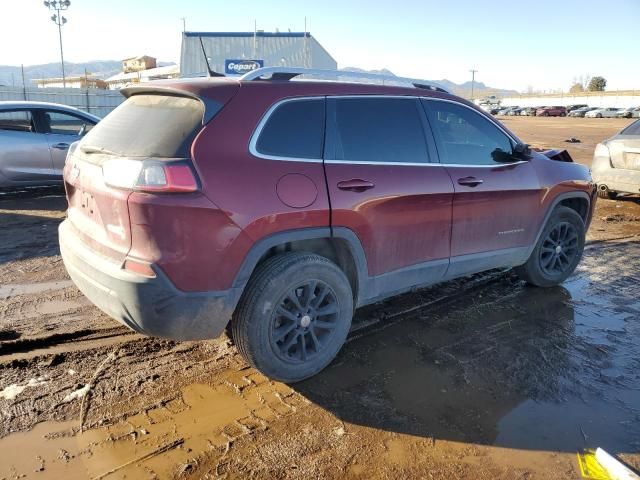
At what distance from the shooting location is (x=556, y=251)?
5.14 meters

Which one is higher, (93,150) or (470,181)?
(93,150)

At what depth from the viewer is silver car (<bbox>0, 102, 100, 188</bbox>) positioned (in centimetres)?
828

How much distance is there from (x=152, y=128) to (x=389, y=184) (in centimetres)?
159

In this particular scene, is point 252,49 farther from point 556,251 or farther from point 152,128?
point 152,128

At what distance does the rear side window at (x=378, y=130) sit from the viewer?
346 centimetres

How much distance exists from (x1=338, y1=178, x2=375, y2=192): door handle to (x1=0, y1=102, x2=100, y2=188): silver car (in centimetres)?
706

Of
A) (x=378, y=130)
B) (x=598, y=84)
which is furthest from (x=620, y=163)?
(x=598, y=84)

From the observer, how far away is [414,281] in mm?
3928

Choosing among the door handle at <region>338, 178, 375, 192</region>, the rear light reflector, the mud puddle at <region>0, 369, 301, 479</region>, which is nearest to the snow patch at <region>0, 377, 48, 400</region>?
the mud puddle at <region>0, 369, 301, 479</region>

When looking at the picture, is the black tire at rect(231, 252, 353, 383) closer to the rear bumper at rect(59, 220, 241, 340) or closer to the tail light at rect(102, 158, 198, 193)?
the rear bumper at rect(59, 220, 241, 340)

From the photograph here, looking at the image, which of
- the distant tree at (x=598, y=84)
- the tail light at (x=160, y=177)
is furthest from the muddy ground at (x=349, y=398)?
the distant tree at (x=598, y=84)

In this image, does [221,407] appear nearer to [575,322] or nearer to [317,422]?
[317,422]

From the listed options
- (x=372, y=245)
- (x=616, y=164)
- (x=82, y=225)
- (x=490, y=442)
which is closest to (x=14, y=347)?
(x=82, y=225)

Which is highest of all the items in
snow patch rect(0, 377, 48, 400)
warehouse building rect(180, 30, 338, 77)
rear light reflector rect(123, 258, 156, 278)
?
warehouse building rect(180, 30, 338, 77)
